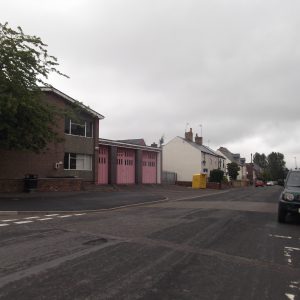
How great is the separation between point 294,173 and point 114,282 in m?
10.7

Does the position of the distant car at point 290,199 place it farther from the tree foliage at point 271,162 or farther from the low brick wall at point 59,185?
the tree foliage at point 271,162

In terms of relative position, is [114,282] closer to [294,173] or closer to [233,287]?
[233,287]

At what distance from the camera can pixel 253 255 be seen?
838cm

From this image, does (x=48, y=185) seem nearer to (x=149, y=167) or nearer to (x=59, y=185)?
(x=59, y=185)

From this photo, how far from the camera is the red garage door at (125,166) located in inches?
1613

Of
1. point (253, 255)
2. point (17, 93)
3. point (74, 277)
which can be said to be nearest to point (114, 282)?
point (74, 277)

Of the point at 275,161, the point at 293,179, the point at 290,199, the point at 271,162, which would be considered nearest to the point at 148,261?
the point at 290,199

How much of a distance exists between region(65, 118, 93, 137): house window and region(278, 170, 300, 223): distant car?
2109 cm

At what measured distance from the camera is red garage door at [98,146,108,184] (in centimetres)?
3819

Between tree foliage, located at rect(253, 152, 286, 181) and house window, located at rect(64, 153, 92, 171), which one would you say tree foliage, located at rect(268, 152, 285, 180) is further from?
house window, located at rect(64, 153, 92, 171)

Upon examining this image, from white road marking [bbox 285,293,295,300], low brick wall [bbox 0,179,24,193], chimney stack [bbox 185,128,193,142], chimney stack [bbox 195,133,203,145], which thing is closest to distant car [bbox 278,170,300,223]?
white road marking [bbox 285,293,295,300]

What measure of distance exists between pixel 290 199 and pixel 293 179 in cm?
146

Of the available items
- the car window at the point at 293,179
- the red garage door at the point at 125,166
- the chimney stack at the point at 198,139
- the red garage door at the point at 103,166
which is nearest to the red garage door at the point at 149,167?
the red garage door at the point at 125,166

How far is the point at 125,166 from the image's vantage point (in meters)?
41.9
